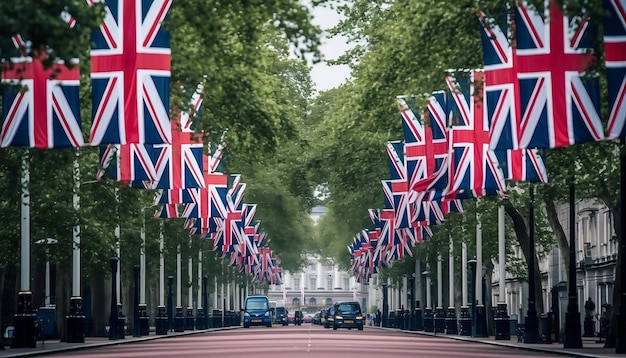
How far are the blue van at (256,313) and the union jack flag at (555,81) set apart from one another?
3482 inches

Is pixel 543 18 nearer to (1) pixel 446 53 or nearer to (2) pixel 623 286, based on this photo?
(1) pixel 446 53

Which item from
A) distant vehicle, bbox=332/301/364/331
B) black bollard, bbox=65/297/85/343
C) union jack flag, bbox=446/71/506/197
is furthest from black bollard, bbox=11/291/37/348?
distant vehicle, bbox=332/301/364/331

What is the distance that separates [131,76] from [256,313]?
8770cm

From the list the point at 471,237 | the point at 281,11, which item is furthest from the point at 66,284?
the point at 281,11

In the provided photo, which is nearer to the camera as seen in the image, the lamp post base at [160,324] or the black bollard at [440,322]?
the lamp post base at [160,324]

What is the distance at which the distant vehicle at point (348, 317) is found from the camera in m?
108

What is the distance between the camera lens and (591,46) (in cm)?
3553

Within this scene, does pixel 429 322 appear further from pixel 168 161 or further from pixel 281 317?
pixel 281 317

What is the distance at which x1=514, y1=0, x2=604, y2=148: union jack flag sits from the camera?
1362 inches

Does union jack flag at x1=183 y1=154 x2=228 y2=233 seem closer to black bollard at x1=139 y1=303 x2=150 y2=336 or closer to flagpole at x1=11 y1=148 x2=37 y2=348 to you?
flagpole at x1=11 y1=148 x2=37 y2=348

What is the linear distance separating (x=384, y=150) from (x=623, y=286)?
3065 cm

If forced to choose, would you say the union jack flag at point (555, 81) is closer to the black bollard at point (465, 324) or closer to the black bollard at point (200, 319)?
the black bollard at point (465, 324)

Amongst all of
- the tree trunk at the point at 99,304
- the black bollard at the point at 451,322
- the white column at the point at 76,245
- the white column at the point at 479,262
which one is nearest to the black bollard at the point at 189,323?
the black bollard at the point at 451,322

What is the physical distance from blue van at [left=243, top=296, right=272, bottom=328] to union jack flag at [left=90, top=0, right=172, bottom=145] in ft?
283
